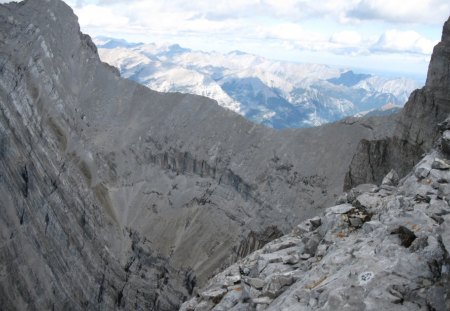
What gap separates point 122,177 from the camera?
10206 cm

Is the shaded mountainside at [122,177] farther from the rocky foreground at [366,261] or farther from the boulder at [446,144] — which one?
the rocky foreground at [366,261]

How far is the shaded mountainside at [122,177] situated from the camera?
77.1 metres

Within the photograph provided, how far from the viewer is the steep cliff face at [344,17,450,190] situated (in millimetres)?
57375

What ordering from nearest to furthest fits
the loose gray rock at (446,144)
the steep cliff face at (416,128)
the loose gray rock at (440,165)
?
the loose gray rock at (440,165) < the loose gray rock at (446,144) < the steep cliff face at (416,128)

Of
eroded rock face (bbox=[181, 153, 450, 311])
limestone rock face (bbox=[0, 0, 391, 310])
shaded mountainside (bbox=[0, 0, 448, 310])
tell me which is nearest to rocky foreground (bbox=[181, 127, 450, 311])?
eroded rock face (bbox=[181, 153, 450, 311])

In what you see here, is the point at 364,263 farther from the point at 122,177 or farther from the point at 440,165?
the point at 122,177

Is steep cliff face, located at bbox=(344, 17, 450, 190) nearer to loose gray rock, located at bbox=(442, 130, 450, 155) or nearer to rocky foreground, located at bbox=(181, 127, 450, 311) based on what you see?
loose gray rock, located at bbox=(442, 130, 450, 155)

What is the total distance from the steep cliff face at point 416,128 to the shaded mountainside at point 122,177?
178 cm

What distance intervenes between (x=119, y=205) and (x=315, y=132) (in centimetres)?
4071

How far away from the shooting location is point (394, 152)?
63344 mm

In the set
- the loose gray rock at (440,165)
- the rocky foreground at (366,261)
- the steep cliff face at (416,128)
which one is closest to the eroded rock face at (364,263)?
the rocky foreground at (366,261)

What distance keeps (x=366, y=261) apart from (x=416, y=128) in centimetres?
4689

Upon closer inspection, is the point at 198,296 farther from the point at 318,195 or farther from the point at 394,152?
the point at 318,195

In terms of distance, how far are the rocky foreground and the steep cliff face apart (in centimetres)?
3338
